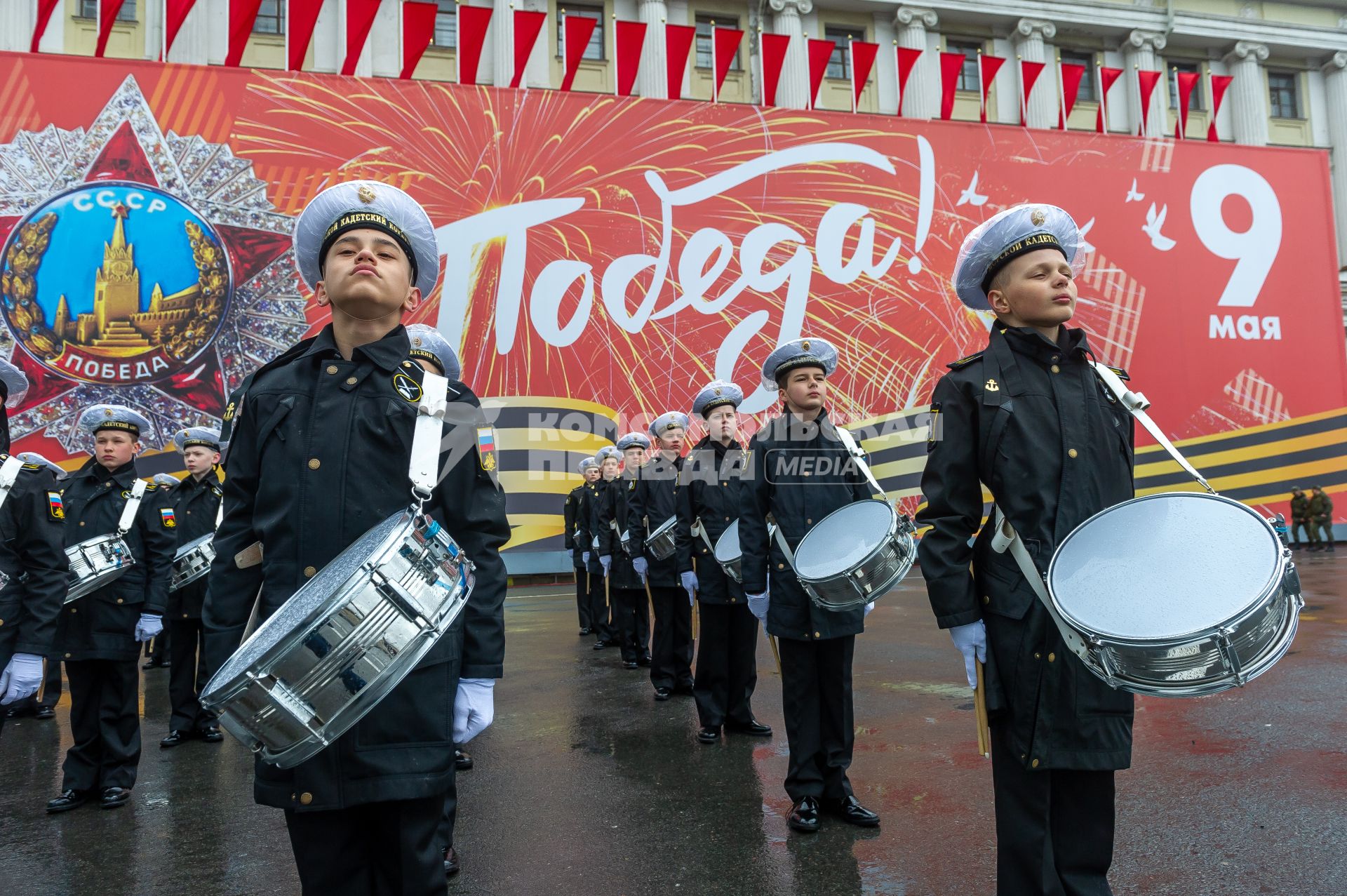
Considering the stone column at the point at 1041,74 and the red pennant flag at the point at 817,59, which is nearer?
the red pennant flag at the point at 817,59

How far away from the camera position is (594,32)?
28562mm

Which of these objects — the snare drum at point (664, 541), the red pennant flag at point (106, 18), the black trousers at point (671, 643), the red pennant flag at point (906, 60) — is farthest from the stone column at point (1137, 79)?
the red pennant flag at point (106, 18)

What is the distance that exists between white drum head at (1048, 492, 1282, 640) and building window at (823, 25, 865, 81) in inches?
1175

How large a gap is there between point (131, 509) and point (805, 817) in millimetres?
4617

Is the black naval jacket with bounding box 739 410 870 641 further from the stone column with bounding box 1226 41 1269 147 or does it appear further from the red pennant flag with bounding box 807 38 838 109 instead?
the stone column with bounding box 1226 41 1269 147

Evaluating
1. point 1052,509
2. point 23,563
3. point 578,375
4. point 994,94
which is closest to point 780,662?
point 1052,509

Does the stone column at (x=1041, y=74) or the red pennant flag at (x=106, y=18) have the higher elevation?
the stone column at (x=1041, y=74)

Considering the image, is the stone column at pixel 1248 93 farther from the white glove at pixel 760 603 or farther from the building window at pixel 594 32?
the white glove at pixel 760 603

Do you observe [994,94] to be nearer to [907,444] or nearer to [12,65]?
[907,444]

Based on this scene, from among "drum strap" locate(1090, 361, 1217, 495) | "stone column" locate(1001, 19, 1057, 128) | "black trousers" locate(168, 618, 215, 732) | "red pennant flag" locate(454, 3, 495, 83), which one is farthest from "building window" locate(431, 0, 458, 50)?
"drum strap" locate(1090, 361, 1217, 495)

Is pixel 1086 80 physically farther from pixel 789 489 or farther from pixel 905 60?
pixel 789 489

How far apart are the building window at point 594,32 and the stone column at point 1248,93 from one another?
23109 millimetres

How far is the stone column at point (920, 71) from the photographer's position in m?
29.8

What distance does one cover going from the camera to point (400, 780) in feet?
7.29
